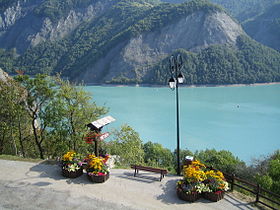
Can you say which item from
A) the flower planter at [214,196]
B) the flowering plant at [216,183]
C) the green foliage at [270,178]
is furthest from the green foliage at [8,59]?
the flower planter at [214,196]

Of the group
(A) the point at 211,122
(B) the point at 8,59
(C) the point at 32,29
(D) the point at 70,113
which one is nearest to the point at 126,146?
(D) the point at 70,113

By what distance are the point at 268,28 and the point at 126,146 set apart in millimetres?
177572

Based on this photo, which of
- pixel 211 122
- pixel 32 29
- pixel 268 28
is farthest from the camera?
pixel 32 29

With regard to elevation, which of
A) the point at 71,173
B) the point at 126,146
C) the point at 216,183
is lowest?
the point at 126,146

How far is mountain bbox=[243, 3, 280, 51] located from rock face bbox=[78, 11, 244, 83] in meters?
36.2

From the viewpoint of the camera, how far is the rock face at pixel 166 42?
123375mm

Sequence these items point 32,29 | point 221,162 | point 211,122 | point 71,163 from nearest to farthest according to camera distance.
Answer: point 71,163 → point 221,162 → point 211,122 → point 32,29

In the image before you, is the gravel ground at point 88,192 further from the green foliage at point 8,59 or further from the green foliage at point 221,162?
the green foliage at point 8,59

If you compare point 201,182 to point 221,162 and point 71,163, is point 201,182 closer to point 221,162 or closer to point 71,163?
point 71,163

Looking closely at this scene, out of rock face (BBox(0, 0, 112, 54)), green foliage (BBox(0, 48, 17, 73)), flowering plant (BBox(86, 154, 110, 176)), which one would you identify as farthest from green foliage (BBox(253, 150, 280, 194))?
rock face (BBox(0, 0, 112, 54))

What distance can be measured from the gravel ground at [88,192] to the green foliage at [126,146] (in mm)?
4222

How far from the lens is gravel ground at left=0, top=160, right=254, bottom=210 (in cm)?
902

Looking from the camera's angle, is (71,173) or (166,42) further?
(166,42)

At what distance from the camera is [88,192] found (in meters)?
9.89
